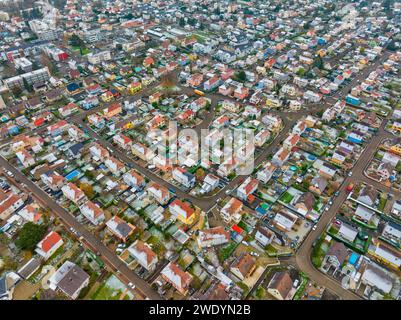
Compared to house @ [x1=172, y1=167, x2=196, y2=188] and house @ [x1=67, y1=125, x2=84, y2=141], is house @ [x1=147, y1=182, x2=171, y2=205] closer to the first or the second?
house @ [x1=172, y1=167, x2=196, y2=188]

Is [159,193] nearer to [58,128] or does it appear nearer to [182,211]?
[182,211]

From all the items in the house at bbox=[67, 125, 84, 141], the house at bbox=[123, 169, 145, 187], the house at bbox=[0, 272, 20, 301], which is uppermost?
the house at bbox=[67, 125, 84, 141]

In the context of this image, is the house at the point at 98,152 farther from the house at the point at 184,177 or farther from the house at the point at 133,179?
the house at the point at 184,177

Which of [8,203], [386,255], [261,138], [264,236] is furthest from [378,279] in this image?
[8,203]

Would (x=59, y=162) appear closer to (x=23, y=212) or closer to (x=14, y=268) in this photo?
(x=23, y=212)

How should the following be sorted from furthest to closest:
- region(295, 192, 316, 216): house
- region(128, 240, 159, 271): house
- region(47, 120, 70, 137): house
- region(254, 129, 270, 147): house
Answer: region(47, 120, 70, 137): house, region(254, 129, 270, 147): house, region(295, 192, 316, 216): house, region(128, 240, 159, 271): house

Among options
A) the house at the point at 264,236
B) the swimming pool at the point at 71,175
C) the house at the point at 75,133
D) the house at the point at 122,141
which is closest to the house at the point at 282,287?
the house at the point at 264,236

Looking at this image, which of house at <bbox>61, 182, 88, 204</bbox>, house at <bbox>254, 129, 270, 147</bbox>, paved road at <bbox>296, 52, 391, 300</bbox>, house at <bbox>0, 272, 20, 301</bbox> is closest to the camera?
house at <bbox>0, 272, 20, 301</bbox>

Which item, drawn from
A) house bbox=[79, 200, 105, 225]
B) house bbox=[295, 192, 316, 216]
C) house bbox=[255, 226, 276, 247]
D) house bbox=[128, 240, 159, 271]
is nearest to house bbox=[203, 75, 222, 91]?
house bbox=[295, 192, 316, 216]
